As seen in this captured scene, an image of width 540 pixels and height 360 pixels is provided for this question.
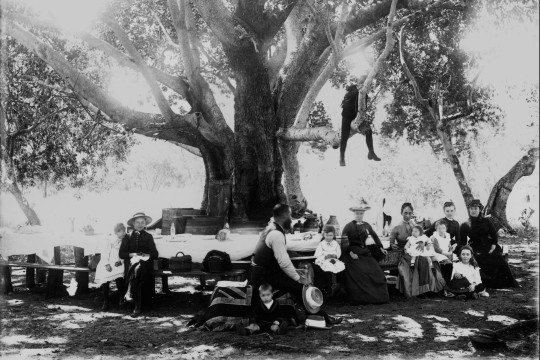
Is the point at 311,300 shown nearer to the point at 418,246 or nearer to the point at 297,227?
the point at 418,246

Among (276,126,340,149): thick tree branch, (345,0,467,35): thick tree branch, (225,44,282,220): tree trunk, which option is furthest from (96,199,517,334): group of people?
(345,0,467,35): thick tree branch

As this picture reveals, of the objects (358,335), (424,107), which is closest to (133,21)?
(424,107)

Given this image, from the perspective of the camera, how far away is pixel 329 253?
8.89m

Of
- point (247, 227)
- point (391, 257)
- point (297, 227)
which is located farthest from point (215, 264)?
point (391, 257)

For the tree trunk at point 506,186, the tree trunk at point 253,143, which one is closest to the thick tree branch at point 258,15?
the tree trunk at point 253,143

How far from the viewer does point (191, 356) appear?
593 cm

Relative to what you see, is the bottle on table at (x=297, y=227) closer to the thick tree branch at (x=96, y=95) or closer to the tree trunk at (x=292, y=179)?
the tree trunk at (x=292, y=179)

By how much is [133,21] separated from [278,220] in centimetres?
1000

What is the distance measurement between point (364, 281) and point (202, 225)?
9.51 feet

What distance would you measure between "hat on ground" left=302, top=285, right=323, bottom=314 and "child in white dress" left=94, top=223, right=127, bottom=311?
9.59 ft

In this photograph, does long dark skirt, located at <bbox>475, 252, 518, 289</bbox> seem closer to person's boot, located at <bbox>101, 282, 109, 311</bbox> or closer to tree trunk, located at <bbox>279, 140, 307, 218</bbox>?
tree trunk, located at <bbox>279, 140, 307, 218</bbox>

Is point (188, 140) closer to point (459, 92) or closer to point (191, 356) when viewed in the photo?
point (191, 356)

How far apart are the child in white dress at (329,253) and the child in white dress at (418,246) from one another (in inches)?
51.4

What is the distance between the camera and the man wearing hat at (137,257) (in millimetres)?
8312
